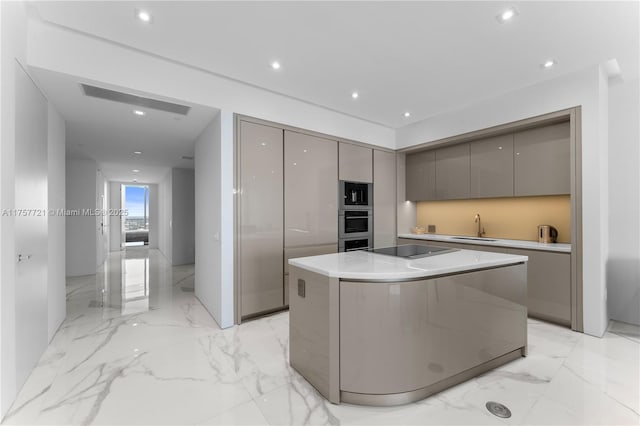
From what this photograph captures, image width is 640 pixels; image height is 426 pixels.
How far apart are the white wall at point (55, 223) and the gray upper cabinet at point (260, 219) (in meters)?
1.82

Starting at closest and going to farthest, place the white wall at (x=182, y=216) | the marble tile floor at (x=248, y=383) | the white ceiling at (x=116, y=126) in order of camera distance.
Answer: the marble tile floor at (x=248, y=383) → the white ceiling at (x=116, y=126) → the white wall at (x=182, y=216)

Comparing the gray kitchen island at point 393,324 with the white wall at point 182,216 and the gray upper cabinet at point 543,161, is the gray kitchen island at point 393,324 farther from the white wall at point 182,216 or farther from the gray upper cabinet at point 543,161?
the white wall at point 182,216

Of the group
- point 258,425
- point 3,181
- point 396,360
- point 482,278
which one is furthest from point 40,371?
point 482,278

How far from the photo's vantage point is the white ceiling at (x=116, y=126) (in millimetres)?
2626

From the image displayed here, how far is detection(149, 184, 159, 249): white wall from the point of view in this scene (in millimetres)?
10316

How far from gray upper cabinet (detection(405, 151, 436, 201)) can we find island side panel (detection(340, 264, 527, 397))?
2.82 metres

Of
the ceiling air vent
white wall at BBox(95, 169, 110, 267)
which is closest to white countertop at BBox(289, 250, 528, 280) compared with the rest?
the ceiling air vent

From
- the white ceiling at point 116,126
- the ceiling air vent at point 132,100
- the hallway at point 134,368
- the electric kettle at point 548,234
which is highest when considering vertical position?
the ceiling air vent at point 132,100

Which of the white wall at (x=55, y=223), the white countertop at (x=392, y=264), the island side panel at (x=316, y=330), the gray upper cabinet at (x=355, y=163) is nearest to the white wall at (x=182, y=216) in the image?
the white wall at (x=55, y=223)

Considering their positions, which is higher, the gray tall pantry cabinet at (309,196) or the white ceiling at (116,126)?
the white ceiling at (116,126)

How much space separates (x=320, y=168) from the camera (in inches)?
154

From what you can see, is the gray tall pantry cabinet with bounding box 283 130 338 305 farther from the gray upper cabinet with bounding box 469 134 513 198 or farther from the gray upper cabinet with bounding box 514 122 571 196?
the gray upper cabinet with bounding box 514 122 571 196

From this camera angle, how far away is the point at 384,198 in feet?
15.6

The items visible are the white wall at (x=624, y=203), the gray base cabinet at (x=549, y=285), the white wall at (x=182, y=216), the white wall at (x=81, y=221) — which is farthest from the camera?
the white wall at (x=182, y=216)
